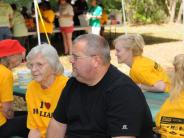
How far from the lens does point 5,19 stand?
1054 centimetres

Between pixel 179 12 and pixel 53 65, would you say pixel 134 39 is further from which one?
pixel 179 12

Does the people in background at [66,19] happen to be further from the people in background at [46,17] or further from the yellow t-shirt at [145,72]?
the yellow t-shirt at [145,72]

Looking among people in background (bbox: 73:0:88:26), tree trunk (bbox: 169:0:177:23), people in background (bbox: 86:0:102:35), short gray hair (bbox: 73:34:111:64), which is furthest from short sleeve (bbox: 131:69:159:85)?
tree trunk (bbox: 169:0:177:23)

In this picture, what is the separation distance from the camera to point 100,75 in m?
2.66

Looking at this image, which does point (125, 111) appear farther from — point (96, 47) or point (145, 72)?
point (145, 72)

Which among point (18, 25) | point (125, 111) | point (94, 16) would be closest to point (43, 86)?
point (125, 111)

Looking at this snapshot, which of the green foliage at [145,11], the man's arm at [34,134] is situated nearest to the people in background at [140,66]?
the man's arm at [34,134]

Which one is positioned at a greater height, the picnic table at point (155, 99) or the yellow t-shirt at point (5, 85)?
the yellow t-shirt at point (5, 85)

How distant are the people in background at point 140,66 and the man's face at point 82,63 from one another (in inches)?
59.2

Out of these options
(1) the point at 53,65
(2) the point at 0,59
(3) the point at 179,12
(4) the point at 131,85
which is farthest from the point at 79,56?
(3) the point at 179,12

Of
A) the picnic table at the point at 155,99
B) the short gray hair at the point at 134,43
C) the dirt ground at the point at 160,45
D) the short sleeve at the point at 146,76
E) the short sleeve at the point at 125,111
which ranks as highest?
the short gray hair at the point at 134,43

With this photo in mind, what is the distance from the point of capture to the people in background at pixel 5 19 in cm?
1046

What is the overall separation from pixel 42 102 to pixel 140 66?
112 cm

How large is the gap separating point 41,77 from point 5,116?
70cm
